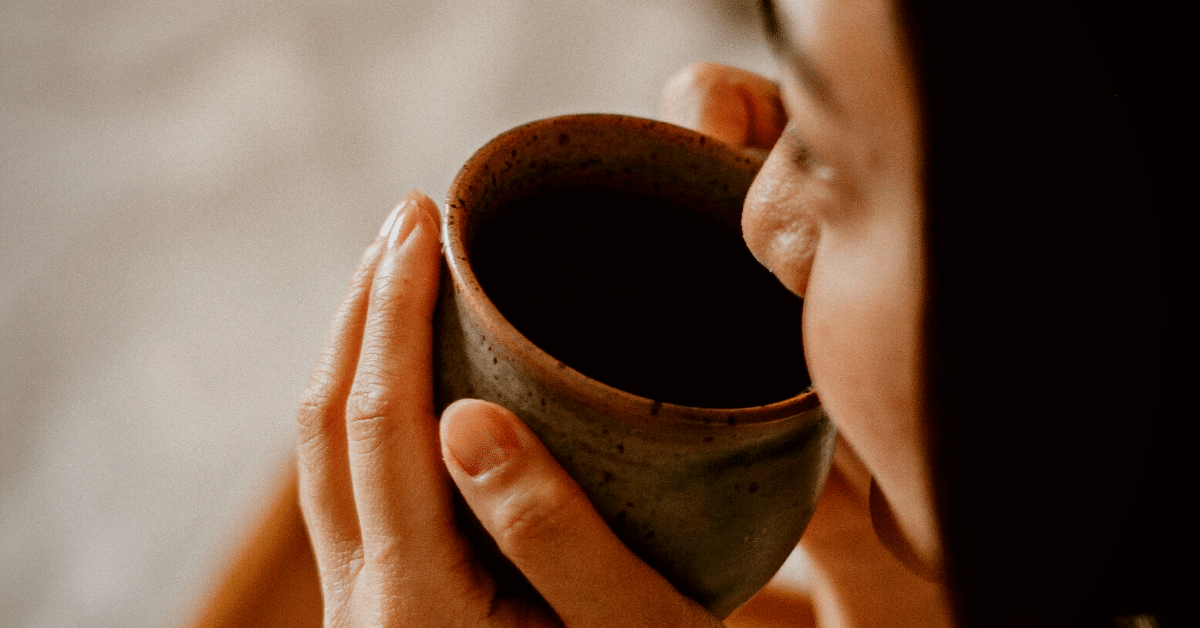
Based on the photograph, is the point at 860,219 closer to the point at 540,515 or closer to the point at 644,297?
the point at 540,515

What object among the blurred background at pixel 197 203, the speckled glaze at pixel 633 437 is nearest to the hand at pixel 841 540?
the speckled glaze at pixel 633 437

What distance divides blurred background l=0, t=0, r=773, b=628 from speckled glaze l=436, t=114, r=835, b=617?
54 cm

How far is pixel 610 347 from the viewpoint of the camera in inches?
28.0

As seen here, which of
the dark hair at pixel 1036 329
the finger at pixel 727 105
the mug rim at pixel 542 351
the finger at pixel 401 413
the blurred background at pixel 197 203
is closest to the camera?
the dark hair at pixel 1036 329

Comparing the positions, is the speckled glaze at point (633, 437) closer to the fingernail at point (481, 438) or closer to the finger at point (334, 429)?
the fingernail at point (481, 438)

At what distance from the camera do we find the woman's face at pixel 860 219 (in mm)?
277

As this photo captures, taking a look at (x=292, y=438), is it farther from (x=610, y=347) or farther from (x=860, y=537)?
(x=860, y=537)

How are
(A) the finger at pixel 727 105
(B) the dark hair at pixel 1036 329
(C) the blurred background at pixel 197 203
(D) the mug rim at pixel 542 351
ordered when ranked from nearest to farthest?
(B) the dark hair at pixel 1036 329 → (D) the mug rim at pixel 542 351 → (A) the finger at pixel 727 105 → (C) the blurred background at pixel 197 203

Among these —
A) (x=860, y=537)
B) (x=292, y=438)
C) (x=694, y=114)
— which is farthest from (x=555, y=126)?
(x=292, y=438)

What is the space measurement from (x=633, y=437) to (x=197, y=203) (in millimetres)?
1142

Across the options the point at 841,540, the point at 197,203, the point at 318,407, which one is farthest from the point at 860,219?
the point at 197,203

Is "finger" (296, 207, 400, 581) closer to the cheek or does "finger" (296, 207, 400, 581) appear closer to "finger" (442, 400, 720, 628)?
"finger" (442, 400, 720, 628)

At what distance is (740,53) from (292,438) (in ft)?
2.92

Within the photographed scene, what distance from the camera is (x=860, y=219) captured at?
319 millimetres
